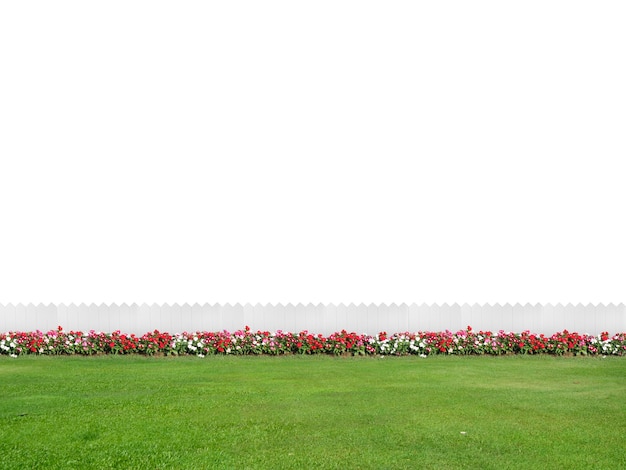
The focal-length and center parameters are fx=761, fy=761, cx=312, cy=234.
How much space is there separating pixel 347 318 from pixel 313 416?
9.76 metres

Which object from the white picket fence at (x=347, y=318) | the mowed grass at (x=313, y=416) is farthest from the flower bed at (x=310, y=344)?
the mowed grass at (x=313, y=416)

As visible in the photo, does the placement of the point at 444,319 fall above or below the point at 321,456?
above

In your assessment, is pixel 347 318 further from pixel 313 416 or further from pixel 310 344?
pixel 313 416

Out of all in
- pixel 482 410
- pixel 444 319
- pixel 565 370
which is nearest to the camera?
pixel 482 410

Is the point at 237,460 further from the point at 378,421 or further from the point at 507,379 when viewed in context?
the point at 507,379

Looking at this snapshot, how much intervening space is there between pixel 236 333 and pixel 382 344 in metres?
3.34

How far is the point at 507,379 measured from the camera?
1288 centimetres

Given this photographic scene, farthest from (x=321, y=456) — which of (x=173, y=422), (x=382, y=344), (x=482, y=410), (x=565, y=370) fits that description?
(x=382, y=344)

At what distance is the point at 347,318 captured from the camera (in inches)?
752

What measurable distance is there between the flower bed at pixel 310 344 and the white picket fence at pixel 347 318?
5.51 ft

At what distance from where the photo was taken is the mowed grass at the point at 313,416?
7422 mm

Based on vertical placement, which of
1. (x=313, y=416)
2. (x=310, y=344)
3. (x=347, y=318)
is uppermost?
(x=347, y=318)

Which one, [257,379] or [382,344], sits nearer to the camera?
[257,379]

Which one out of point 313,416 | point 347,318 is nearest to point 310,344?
point 347,318
